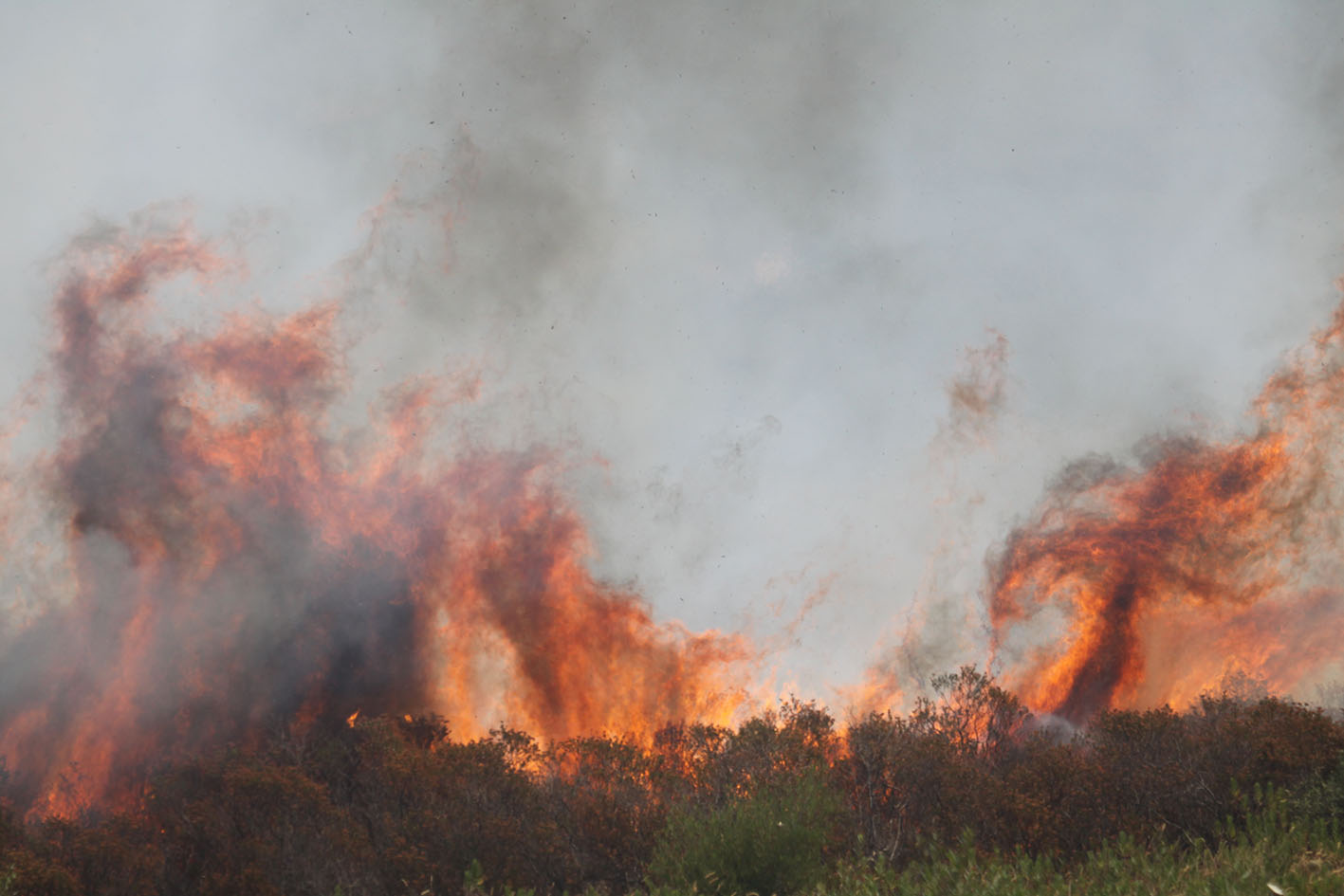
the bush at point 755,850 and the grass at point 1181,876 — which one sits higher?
the bush at point 755,850

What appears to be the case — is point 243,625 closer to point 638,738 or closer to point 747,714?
point 638,738

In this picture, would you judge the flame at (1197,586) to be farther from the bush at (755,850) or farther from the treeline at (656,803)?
the bush at (755,850)

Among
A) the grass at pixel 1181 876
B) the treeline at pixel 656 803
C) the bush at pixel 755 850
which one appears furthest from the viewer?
the treeline at pixel 656 803

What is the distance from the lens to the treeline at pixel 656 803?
127ft

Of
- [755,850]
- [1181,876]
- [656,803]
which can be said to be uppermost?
[656,803]

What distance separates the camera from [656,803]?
5194 centimetres

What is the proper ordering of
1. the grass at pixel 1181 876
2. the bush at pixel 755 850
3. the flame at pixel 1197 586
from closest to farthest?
the grass at pixel 1181 876 → the bush at pixel 755 850 → the flame at pixel 1197 586

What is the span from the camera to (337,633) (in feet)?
303

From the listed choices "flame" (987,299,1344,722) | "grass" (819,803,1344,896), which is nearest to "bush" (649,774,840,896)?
"grass" (819,803,1344,896)

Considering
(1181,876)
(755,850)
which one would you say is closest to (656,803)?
(755,850)

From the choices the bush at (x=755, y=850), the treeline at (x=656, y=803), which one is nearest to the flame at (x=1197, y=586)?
the treeline at (x=656, y=803)

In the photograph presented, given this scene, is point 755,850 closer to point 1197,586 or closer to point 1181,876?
point 1181,876

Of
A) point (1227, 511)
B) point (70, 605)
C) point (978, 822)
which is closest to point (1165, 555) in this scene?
point (1227, 511)

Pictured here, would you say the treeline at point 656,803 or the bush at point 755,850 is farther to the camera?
the treeline at point 656,803
